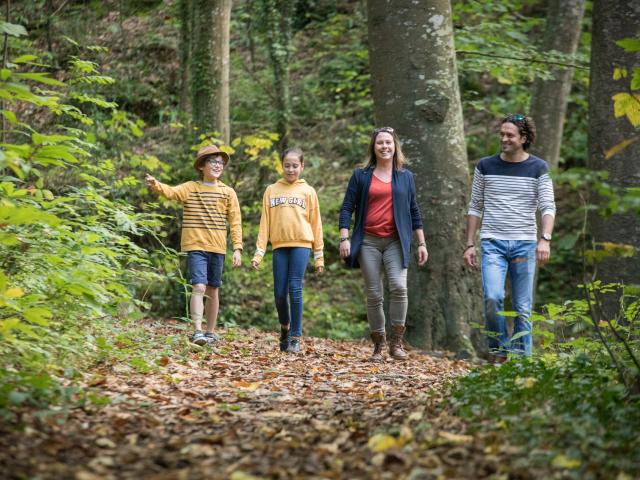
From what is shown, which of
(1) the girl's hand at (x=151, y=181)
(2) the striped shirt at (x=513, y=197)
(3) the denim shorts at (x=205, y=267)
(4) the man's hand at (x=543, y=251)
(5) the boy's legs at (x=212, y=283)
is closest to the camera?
(4) the man's hand at (x=543, y=251)

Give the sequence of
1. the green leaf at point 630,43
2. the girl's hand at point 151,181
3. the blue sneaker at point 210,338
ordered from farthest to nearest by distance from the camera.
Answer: the blue sneaker at point 210,338 < the girl's hand at point 151,181 < the green leaf at point 630,43

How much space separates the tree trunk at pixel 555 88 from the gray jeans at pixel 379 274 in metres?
6.08

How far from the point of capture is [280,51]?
1374cm

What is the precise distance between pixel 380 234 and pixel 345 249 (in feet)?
1.22

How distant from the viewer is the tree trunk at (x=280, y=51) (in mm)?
13797

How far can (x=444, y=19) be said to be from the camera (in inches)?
331

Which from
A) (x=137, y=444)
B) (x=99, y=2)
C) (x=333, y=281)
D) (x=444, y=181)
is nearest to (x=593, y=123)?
(x=444, y=181)

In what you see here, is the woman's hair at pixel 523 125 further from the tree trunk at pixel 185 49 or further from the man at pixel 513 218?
the tree trunk at pixel 185 49

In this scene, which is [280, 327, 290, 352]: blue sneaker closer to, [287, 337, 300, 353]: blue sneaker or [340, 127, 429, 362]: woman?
[287, 337, 300, 353]: blue sneaker

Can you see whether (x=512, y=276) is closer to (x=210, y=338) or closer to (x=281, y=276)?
(x=281, y=276)

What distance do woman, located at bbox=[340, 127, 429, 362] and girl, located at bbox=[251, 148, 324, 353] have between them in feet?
1.66

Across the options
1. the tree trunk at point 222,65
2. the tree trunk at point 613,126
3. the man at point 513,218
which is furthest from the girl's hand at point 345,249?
the tree trunk at point 222,65

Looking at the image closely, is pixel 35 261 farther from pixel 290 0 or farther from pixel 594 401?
pixel 290 0

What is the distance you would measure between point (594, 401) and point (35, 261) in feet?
12.5
